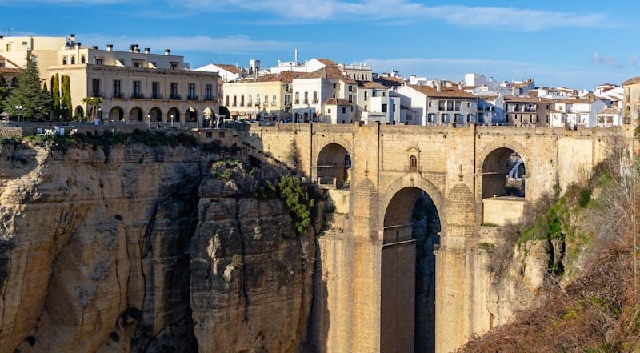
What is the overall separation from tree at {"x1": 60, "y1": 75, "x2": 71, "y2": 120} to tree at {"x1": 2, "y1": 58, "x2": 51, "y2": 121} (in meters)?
1.73

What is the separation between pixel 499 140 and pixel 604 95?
36898 millimetres

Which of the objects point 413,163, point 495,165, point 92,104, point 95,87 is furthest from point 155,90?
point 495,165

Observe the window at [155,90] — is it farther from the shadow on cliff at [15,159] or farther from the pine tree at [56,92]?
the shadow on cliff at [15,159]

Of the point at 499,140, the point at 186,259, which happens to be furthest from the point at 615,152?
the point at 186,259

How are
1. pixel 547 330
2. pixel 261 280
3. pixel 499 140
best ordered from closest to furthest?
pixel 547 330 → pixel 499 140 → pixel 261 280

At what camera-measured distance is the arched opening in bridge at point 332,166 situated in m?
45.1

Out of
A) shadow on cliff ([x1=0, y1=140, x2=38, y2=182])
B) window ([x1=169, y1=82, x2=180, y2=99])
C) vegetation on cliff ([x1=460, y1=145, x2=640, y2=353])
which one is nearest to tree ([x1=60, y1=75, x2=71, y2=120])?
window ([x1=169, y1=82, x2=180, y2=99])

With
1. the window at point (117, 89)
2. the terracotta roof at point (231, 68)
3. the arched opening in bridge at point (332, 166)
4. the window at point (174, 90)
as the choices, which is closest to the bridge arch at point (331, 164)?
the arched opening in bridge at point (332, 166)

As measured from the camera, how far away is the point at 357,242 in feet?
139

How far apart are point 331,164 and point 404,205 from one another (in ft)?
16.5

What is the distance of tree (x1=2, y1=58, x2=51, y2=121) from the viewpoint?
4334cm

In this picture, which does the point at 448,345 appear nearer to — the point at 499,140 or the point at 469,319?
the point at 469,319

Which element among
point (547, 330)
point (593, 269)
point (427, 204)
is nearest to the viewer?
point (547, 330)

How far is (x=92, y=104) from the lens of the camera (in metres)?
45.7
